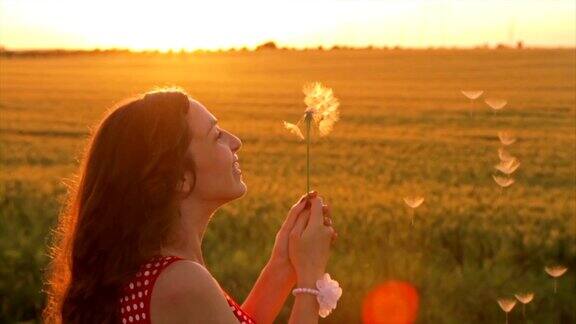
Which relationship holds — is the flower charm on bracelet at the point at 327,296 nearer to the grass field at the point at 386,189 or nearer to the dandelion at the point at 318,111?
the dandelion at the point at 318,111

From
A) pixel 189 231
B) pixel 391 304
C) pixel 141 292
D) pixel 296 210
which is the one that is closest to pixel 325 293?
pixel 296 210

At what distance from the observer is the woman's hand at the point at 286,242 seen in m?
2.80

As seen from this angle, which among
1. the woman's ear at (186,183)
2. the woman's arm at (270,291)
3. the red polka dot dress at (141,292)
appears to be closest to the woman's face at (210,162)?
the woman's ear at (186,183)

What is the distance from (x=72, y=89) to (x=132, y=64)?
19744 millimetres

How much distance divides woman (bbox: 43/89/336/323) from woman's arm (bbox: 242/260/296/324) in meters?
0.38

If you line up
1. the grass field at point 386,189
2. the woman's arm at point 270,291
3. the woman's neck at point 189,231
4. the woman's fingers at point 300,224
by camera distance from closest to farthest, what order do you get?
the woman's neck at point 189,231, the woman's fingers at point 300,224, the woman's arm at point 270,291, the grass field at point 386,189

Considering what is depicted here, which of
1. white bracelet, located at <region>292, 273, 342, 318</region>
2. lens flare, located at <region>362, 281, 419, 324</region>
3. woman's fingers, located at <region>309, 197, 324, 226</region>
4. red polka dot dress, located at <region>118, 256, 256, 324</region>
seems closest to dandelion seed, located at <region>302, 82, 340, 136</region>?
woman's fingers, located at <region>309, 197, 324, 226</region>

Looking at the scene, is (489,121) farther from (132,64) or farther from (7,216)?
(132,64)

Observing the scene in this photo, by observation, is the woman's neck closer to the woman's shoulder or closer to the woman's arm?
the woman's shoulder

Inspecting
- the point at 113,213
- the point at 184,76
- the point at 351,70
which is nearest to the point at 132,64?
the point at 184,76

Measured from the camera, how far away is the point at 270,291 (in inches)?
120

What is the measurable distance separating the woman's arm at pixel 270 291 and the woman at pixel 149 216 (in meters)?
0.38

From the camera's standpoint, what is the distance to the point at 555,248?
7562 millimetres

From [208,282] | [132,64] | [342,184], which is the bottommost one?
[132,64]
